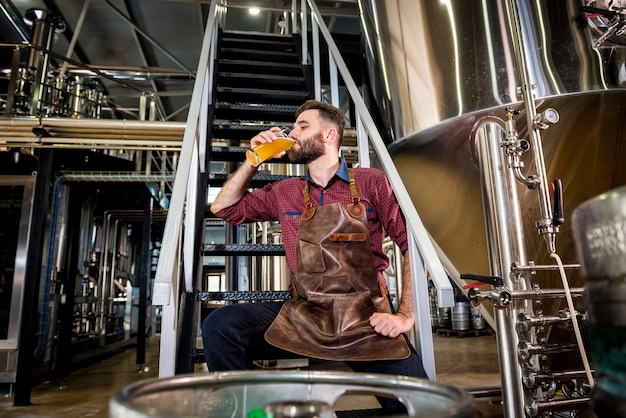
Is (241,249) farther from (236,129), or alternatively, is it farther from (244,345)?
(236,129)

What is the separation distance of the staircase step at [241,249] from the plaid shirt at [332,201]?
182 mm

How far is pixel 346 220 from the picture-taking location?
1620 millimetres

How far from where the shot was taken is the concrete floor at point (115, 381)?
3211mm

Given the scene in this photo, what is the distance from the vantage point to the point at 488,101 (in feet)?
7.61

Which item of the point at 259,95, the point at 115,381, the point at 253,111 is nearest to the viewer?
the point at 253,111

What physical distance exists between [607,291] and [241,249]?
1.71 metres

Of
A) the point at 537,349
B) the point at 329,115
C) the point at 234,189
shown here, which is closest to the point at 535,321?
the point at 537,349

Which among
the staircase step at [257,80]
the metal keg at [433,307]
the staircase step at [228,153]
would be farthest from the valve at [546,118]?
the metal keg at [433,307]

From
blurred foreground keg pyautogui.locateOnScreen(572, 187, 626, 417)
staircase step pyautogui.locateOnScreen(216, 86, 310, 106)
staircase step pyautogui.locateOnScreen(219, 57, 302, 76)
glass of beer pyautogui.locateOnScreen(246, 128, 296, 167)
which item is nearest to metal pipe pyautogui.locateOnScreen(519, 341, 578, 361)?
glass of beer pyautogui.locateOnScreen(246, 128, 296, 167)

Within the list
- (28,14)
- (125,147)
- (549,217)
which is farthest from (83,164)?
(549,217)

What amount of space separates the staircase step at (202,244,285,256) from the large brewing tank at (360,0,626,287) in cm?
105

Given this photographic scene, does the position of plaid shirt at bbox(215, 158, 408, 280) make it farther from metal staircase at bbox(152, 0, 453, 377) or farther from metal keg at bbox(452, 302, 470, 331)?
metal keg at bbox(452, 302, 470, 331)

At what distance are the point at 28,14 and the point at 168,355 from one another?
5983mm

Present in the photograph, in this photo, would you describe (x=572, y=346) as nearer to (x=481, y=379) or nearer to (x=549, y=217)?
(x=549, y=217)
